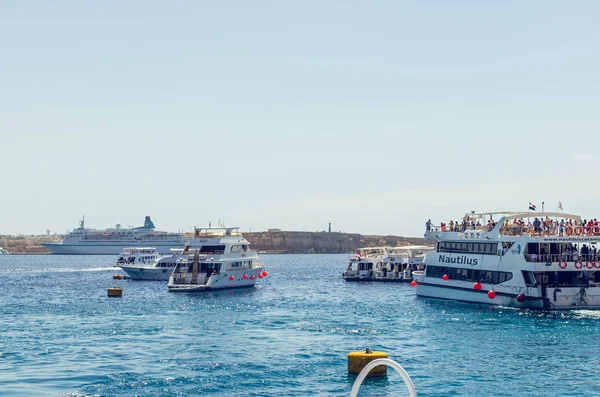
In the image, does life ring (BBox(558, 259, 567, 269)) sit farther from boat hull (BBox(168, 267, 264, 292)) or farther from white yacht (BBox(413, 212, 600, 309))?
boat hull (BBox(168, 267, 264, 292))

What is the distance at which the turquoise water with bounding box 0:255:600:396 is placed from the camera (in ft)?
100

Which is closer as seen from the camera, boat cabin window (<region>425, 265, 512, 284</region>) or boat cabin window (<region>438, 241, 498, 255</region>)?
boat cabin window (<region>425, 265, 512, 284</region>)

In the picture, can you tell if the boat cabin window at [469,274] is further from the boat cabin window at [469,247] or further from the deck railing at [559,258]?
the deck railing at [559,258]

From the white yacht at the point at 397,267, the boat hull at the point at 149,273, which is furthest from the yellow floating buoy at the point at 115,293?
the white yacht at the point at 397,267

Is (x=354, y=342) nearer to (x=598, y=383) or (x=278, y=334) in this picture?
(x=278, y=334)

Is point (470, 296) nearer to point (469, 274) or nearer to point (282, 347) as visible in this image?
point (469, 274)

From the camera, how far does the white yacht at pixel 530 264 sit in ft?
172

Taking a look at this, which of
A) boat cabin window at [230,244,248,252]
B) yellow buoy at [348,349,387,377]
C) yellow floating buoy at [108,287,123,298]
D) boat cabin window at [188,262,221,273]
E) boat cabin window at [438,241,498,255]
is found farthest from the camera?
boat cabin window at [230,244,248,252]

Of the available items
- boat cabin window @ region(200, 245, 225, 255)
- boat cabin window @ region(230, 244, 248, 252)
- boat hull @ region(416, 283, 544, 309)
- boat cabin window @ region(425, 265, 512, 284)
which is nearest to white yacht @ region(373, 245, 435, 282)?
boat cabin window @ region(230, 244, 248, 252)

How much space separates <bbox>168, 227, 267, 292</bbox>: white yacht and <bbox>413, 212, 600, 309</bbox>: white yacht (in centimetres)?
2531

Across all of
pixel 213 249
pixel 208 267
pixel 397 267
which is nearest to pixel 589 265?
pixel 208 267

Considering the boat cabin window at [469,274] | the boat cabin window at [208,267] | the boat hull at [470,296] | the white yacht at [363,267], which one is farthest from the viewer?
the white yacht at [363,267]

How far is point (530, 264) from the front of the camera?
172 ft

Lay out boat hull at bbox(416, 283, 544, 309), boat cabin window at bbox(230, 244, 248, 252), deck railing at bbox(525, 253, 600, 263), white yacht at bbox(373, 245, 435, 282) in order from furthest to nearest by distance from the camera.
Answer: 1. white yacht at bbox(373, 245, 435, 282)
2. boat cabin window at bbox(230, 244, 248, 252)
3. boat hull at bbox(416, 283, 544, 309)
4. deck railing at bbox(525, 253, 600, 263)
